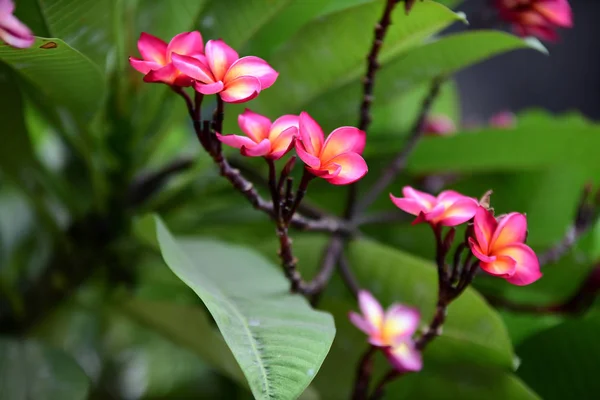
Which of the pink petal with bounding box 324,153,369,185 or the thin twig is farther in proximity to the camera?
the thin twig

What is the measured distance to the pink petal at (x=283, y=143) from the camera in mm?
206

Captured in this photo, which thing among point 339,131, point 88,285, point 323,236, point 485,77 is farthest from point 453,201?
point 485,77

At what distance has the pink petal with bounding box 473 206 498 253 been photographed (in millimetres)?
213

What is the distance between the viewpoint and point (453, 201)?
0.23 meters

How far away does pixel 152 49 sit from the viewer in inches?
8.5

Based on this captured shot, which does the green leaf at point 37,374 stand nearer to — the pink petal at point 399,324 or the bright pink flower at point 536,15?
the pink petal at point 399,324

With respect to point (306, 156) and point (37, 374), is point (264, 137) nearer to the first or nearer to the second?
point (306, 156)

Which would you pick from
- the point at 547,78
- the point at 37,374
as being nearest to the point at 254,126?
the point at 37,374

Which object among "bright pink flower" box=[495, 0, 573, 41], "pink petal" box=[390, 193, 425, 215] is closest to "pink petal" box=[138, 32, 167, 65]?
"pink petal" box=[390, 193, 425, 215]

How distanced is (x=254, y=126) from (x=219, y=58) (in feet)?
0.09

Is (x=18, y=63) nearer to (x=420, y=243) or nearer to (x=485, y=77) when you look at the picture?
(x=420, y=243)

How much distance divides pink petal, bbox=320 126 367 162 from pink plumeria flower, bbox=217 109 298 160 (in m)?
0.01

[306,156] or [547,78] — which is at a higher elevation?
[306,156]

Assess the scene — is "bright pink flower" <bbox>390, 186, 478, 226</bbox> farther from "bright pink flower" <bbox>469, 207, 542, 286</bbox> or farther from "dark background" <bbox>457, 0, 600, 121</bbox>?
"dark background" <bbox>457, 0, 600, 121</bbox>
